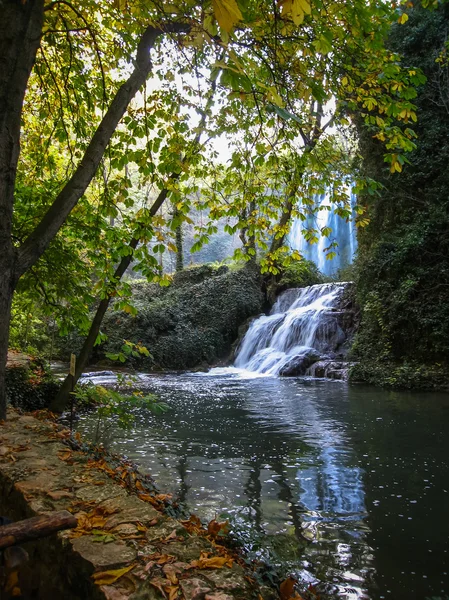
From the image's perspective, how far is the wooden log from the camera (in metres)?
1.47

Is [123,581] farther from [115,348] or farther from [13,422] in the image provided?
[115,348]

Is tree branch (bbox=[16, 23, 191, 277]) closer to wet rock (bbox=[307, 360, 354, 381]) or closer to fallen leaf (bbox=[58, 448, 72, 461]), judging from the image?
fallen leaf (bbox=[58, 448, 72, 461])

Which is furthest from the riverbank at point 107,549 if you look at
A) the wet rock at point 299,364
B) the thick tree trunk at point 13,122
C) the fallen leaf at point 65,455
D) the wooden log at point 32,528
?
the wet rock at point 299,364

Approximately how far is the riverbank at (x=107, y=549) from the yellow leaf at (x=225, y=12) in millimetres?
2029

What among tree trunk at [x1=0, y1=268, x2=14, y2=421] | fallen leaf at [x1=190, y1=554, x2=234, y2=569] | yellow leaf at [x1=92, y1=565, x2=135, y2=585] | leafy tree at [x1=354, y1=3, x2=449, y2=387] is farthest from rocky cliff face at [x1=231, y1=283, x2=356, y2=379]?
yellow leaf at [x1=92, y1=565, x2=135, y2=585]

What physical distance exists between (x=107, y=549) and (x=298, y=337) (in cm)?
1529

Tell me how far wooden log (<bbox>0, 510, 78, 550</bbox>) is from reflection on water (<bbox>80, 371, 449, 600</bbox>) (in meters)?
2.07

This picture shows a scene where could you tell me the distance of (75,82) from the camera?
198 inches

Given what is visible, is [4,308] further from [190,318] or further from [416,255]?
[190,318]

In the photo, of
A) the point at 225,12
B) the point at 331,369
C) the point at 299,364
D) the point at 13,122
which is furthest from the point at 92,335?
the point at 299,364

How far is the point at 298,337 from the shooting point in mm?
16766

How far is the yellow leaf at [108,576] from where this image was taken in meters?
1.67

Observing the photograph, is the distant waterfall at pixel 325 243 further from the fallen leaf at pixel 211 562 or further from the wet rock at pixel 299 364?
the fallen leaf at pixel 211 562

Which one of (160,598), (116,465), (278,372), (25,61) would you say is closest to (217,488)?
(116,465)
